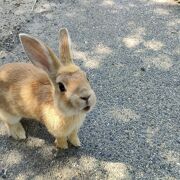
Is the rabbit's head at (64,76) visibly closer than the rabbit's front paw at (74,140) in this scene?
Yes

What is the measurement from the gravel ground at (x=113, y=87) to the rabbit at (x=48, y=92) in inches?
8.1

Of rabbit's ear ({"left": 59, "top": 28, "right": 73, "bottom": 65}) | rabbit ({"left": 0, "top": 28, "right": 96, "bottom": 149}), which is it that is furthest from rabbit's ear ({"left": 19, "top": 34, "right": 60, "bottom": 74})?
rabbit's ear ({"left": 59, "top": 28, "right": 73, "bottom": 65})

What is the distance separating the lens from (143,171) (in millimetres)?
3611

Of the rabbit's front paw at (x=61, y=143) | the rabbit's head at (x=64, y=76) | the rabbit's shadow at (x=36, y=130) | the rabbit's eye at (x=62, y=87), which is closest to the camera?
the rabbit's head at (x=64, y=76)

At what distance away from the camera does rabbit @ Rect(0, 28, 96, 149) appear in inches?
123

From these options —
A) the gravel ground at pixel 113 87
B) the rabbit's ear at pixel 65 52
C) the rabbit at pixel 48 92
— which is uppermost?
the rabbit's ear at pixel 65 52

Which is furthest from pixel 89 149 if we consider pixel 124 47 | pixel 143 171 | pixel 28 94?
pixel 124 47

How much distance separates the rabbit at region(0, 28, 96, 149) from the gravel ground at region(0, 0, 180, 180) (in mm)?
207

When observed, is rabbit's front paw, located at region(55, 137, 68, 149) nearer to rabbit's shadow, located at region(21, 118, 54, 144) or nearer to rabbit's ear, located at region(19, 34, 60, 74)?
rabbit's shadow, located at region(21, 118, 54, 144)

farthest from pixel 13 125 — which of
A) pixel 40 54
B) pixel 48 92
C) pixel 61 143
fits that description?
pixel 40 54

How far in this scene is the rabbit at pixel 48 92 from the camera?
10.2 feet

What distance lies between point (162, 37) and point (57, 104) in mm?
2205

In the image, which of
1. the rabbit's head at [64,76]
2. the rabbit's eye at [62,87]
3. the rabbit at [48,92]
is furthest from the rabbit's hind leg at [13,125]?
the rabbit's eye at [62,87]

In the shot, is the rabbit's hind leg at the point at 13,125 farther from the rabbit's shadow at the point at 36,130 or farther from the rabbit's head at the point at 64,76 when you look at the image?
the rabbit's head at the point at 64,76
